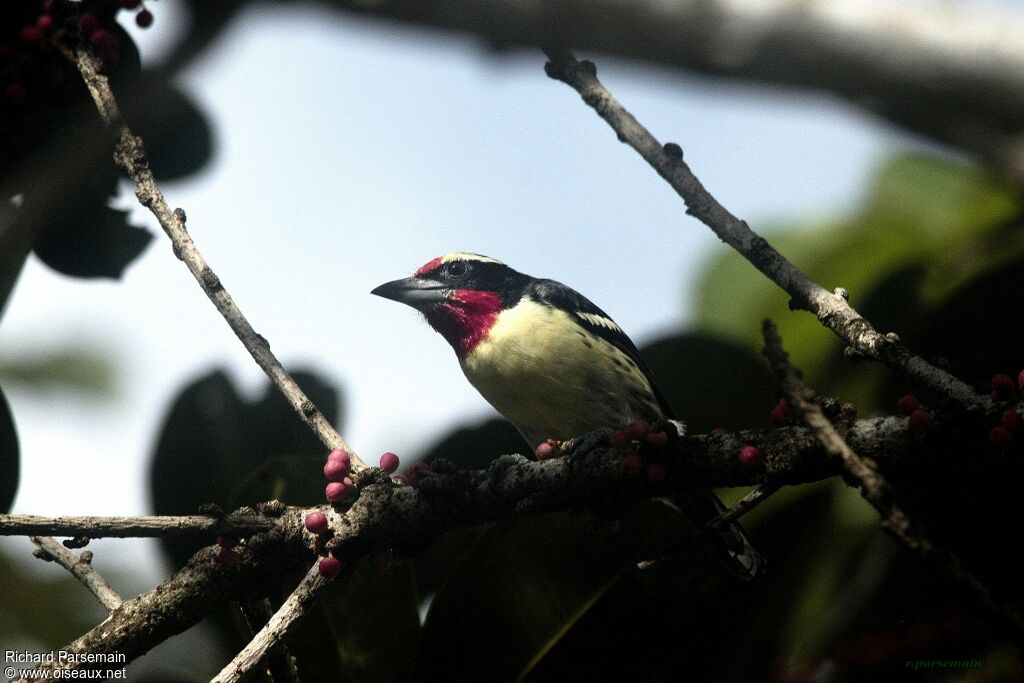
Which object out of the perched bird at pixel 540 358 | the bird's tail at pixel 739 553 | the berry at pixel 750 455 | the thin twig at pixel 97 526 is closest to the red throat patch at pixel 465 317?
the perched bird at pixel 540 358

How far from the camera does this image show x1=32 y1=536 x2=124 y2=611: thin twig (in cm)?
250

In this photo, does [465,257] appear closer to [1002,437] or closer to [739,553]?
[739,553]

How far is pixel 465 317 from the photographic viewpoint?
13.1 ft

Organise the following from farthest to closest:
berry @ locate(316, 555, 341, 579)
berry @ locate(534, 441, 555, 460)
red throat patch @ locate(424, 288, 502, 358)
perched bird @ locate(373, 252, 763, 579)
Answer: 1. red throat patch @ locate(424, 288, 502, 358)
2. perched bird @ locate(373, 252, 763, 579)
3. berry @ locate(534, 441, 555, 460)
4. berry @ locate(316, 555, 341, 579)

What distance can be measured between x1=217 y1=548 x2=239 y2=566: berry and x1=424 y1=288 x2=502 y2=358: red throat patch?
64.8 inches

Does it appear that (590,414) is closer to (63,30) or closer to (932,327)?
(932,327)

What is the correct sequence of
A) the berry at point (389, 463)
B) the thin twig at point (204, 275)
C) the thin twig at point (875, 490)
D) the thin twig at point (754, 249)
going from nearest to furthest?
1. the thin twig at point (875, 490)
2. the thin twig at point (754, 249)
3. the thin twig at point (204, 275)
4. the berry at point (389, 463)

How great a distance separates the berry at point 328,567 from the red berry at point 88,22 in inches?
74.6

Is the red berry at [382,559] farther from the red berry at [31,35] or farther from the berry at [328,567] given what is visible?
the red berry at [31,35]

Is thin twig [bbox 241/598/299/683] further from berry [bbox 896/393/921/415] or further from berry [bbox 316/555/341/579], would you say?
berry [bbox 896/393/921/415]

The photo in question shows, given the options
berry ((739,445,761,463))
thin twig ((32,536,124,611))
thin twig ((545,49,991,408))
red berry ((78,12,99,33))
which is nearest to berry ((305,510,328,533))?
thin twig ((32,536,124,611))

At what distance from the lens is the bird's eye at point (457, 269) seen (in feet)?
13.9

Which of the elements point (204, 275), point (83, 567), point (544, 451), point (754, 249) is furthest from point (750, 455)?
point (83, 567)

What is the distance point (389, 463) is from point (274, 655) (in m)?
0.55
